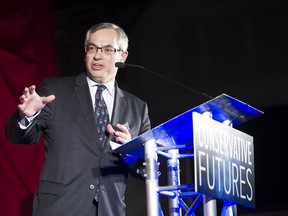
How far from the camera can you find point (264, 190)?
377 cm

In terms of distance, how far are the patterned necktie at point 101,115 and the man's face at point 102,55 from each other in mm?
84

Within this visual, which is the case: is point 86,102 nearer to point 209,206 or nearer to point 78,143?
→ point 78,143

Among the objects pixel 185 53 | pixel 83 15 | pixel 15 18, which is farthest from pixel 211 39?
pixel 15 18

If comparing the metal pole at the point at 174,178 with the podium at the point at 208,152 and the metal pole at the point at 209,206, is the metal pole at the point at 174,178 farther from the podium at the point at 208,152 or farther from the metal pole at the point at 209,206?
the metal pole at the point at 209,206

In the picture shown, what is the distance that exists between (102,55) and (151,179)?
94 centimetres

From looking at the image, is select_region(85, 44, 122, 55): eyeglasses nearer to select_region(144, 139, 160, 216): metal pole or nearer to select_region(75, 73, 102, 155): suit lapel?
select_region(75, 73, 102, 155): suit lapel

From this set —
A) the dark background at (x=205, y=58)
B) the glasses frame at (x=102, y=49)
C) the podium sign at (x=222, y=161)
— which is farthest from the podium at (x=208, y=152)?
the dark background at (x=205, y=58)

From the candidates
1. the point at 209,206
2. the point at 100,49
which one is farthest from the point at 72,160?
the point at 209,206

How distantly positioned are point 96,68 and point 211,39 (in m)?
1.58

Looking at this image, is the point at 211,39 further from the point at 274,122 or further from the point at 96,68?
the point at 96,68

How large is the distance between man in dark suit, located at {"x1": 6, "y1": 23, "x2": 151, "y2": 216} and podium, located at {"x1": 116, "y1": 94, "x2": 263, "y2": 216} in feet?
0.81

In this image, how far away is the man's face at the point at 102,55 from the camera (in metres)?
2.81

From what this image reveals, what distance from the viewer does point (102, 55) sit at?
283 centimetres

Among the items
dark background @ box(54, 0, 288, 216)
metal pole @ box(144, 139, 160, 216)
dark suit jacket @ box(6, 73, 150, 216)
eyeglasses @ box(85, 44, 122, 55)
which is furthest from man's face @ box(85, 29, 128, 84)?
dark background @ box(54, 0, 288, 216)
